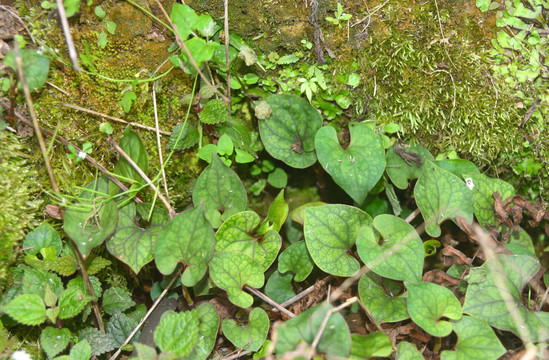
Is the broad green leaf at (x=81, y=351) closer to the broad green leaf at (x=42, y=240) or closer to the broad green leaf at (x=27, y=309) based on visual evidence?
the broad green leaf at (x=27, y=309)

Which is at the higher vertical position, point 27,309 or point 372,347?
point 27,309

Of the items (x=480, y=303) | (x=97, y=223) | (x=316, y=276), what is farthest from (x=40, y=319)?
(x=480, y=303)

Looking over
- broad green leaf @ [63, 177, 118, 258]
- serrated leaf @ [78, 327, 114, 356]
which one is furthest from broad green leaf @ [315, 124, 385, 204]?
serrated leaf @ [78, 327, 114, 356]

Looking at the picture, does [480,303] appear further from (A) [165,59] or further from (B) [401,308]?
(A) [165,59]

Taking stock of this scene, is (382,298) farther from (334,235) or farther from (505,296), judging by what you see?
(505,296)

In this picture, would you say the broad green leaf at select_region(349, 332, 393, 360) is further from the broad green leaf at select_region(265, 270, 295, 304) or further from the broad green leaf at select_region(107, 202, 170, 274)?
the broad green leaf at select_region(107, 202, 170, 274)

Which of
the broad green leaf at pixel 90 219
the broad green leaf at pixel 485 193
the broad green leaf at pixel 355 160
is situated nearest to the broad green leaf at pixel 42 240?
the broad green leaf at pixel 90 219

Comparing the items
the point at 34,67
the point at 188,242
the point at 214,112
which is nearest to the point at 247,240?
the point at 188,242
